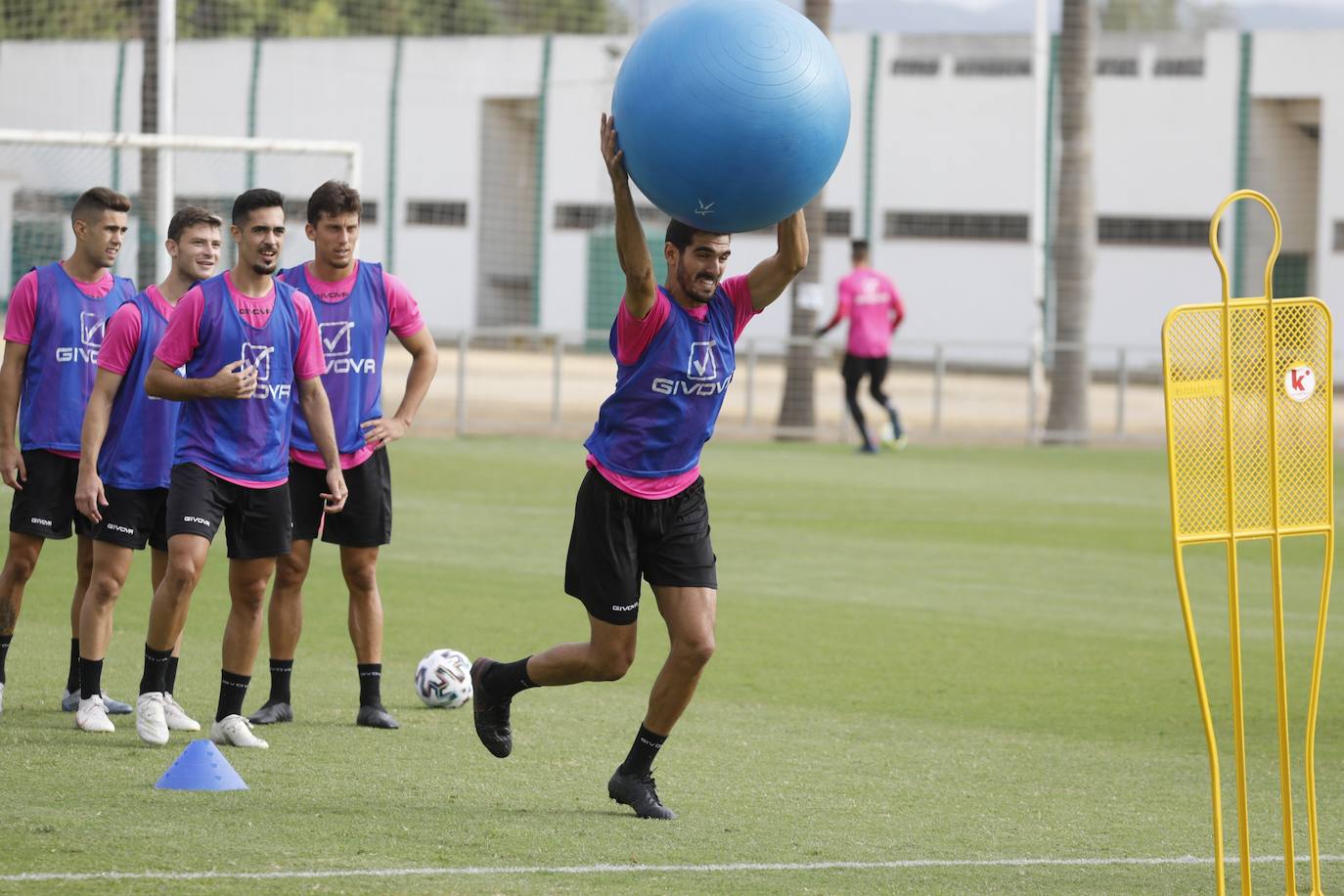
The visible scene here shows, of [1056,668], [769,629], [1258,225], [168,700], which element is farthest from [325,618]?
[1258,225]

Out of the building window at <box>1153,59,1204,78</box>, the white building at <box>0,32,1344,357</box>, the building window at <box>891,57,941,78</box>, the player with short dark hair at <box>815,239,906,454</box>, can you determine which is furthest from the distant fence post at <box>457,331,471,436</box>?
the building window at <box>1153,59,1204,78</box>

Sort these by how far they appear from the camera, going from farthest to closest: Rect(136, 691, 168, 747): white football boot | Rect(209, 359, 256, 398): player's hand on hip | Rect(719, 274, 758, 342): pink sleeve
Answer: Rect(136, 691, 168, 747): white football boot, Rect(209, 359, 256, 398): player's hand on hip, Rect(719, 274, 758, 342): pink sleeve

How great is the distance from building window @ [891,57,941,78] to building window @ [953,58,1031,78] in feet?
1.76

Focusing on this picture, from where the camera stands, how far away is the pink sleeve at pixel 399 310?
7637 mm

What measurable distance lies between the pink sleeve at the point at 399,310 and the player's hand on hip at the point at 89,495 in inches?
55.2

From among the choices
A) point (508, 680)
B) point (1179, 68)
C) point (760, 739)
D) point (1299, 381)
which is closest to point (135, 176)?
point (760, 739)

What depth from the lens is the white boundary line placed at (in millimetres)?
4852

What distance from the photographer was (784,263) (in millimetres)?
5984

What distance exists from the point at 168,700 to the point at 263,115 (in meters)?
37.9

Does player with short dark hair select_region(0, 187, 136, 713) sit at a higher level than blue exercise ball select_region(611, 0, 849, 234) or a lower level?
lower

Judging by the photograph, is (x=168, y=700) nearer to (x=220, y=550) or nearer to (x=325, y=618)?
(x=325, y=618)

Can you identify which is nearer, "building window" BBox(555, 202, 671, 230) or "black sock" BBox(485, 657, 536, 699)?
"black sock" BBox(485, 657, 536, 699)

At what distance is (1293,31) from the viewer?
38.5 meters

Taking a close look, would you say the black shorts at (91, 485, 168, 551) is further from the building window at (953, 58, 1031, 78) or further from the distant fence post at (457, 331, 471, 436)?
the building window at (953, 58, 1031, 78)
